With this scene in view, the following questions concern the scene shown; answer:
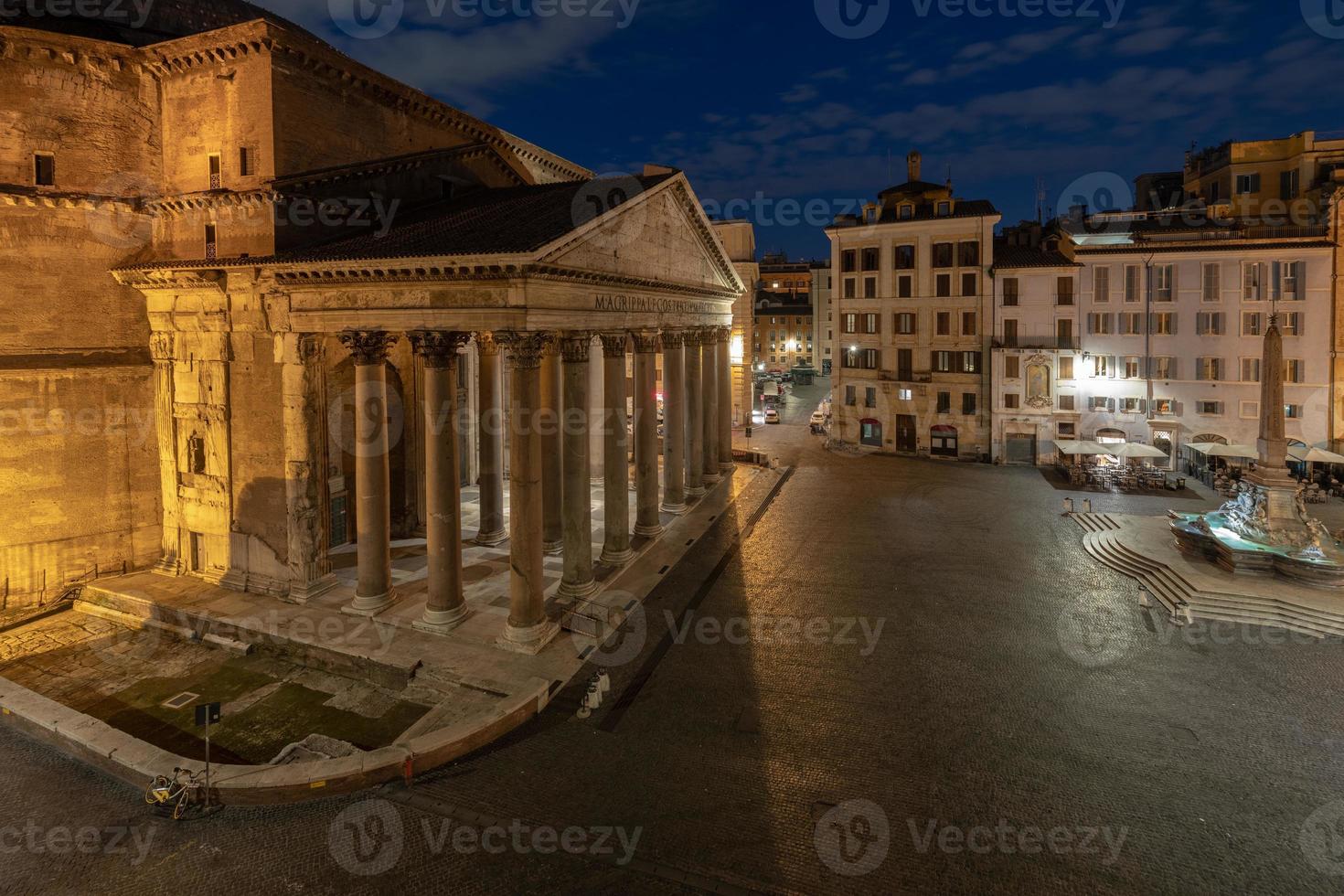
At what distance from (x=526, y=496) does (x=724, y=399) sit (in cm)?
1857

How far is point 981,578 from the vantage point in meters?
21.9

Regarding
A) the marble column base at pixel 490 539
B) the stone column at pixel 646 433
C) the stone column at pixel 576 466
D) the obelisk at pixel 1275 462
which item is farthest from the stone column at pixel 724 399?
the obelisk at pixel 1275 462

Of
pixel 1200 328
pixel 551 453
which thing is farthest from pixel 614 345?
pixel 1200 328

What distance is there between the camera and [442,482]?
56.3 feet

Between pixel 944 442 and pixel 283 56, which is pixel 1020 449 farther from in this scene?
pixel 283 56

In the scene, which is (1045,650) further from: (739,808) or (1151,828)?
(739,808)

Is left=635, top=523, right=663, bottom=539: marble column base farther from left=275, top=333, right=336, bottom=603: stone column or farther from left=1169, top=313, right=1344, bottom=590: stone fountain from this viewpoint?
left=1169, top=313, right=1344, bottom=590: stone fountain

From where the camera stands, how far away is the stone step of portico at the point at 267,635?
16.3m

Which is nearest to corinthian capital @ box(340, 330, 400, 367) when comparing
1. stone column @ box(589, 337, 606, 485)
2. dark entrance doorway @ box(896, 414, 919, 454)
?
stone column @ box(589, 337, 606, 485)

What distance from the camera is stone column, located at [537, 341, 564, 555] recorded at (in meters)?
20.2

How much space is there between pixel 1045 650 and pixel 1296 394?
95.5 feet

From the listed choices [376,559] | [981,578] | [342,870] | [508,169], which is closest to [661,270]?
[508,169]

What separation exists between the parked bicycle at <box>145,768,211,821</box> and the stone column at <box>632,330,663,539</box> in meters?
14.7

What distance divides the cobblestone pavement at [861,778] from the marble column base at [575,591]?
172 cm
